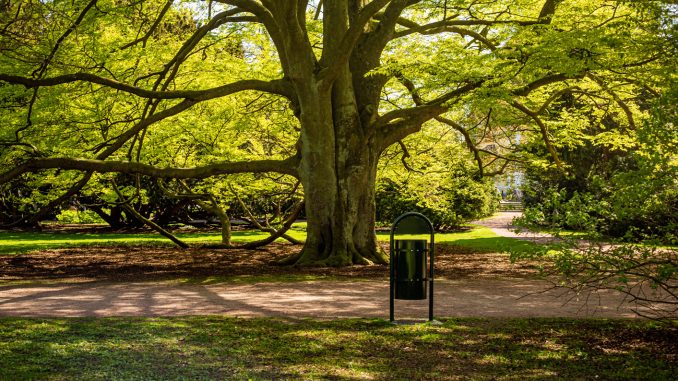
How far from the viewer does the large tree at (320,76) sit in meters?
13.3

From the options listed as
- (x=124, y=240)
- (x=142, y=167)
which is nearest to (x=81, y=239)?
(x=124, y=240)

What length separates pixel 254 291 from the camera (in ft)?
38.2

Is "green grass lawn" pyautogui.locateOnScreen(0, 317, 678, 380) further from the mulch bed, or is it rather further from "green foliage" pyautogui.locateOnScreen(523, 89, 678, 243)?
the mulch bed

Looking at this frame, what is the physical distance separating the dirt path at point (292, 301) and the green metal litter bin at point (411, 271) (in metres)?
0.65

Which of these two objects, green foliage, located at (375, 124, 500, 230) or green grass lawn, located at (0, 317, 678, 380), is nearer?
green grass lawn, located at (0, 317, 678, 380)

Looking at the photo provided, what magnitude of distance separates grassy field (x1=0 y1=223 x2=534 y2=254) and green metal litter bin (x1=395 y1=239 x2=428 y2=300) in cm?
1222

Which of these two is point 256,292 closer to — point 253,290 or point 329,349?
point 253,290

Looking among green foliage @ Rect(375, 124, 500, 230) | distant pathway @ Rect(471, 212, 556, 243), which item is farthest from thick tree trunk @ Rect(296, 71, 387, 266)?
green foliage @ Rect(375, 124, 500, 230)

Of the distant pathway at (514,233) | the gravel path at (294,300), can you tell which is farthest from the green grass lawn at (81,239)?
the gravel path at (294,300)

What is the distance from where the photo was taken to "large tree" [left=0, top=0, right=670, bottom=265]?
43.8 ft

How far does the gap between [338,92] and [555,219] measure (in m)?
9.27

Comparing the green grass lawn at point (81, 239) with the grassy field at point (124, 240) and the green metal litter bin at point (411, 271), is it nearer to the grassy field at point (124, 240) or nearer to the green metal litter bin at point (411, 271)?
the grassy field at point (124, 240)

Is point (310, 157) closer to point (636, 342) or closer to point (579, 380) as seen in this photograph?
point (636, 342)

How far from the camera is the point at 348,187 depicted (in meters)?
15.7
